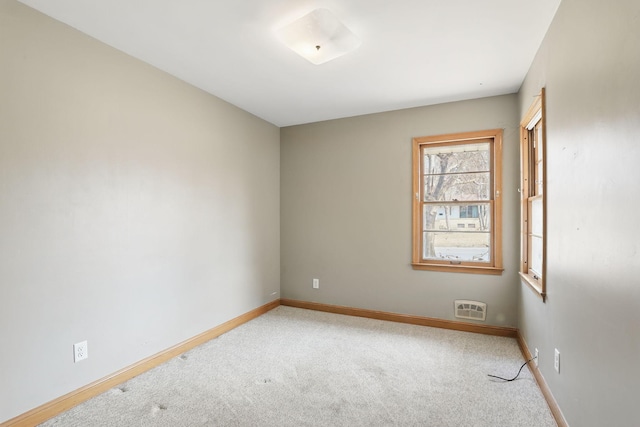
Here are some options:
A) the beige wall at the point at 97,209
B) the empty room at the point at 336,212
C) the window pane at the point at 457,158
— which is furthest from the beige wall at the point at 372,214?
the beige wall at the point at 97,209

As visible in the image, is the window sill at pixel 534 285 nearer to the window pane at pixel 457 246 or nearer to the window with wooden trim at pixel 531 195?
the window with wooden trim at pixel 531 195

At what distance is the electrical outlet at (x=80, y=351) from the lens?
81.1 inches

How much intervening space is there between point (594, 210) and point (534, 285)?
118 cm

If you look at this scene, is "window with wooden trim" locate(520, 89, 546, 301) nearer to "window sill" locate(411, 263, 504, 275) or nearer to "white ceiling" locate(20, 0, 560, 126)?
"window sill" locate(411, 263, 504, 275)

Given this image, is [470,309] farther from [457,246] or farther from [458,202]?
[458,202]

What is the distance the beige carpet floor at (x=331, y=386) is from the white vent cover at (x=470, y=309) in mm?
202

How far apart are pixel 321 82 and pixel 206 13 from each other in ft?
3.97

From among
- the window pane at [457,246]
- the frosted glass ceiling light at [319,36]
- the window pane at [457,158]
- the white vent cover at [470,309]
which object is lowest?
the white vent cover at [470,309]

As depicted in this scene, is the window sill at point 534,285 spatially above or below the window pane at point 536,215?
below

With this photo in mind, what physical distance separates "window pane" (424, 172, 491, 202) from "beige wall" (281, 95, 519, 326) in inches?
8.6

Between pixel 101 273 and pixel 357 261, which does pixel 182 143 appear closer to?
pixel 101 273

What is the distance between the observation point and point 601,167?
1342 mm

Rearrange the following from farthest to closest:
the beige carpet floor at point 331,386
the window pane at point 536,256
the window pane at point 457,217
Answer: the window pane at point 457,217 → the window pane at point 536,256 → the beige carpet floor at point 331,386

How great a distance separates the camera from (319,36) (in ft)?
6.59
